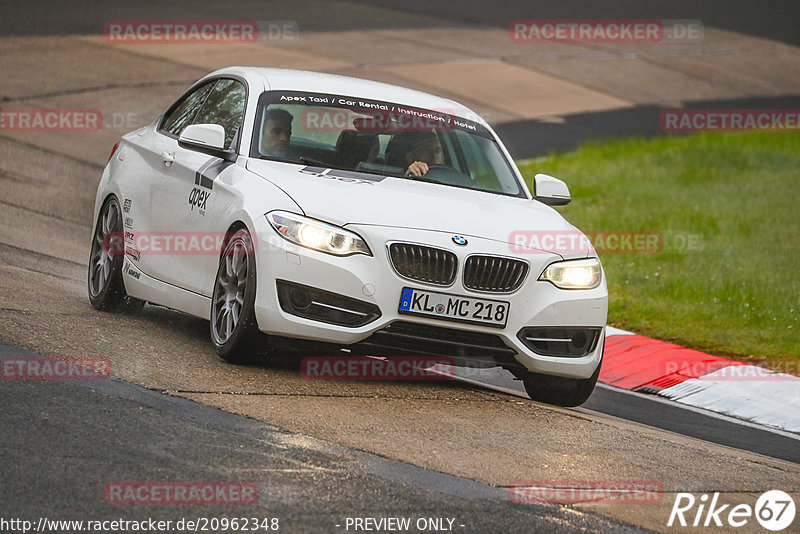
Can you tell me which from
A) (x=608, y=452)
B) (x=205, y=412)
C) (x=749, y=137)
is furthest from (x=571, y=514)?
(x=749, y=137)

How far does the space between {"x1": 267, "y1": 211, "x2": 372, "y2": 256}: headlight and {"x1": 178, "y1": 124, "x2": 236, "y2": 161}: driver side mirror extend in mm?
1076

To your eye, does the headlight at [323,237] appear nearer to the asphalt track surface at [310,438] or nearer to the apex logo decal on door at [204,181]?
the asphalt track surface at [310,438]

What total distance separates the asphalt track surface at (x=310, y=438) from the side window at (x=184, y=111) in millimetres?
1309

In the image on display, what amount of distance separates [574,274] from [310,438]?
85.7 inches

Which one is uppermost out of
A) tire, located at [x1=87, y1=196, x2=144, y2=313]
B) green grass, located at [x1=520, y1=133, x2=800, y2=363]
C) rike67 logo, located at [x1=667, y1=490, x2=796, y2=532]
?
tire, located at [x1=87, y1=196, x2=144, y2=313]

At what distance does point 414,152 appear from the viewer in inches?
340

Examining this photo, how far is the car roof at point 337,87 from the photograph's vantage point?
874 centimetres

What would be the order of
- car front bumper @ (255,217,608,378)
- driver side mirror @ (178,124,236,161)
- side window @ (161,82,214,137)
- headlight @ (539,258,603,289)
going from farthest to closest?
side window @ (161,82,214,137) < driver side mirror @ (178,124,236,161) < headlight @ (539,258,603,289) < car front bumper @ (255,217,608,378)

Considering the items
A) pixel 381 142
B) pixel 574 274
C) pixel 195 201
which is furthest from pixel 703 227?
pixel 195 201

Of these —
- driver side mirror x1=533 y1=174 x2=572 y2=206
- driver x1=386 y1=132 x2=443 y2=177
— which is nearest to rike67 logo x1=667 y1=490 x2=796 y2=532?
driver side mirror x1=533 y1=174 x2=572 y2=206

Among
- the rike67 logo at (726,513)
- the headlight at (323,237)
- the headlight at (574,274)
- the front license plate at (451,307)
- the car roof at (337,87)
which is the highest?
the car roof at (337,87)

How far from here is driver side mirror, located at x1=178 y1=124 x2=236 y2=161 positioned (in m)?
8.05

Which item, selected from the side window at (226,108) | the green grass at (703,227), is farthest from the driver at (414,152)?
the green grass at (703,227)

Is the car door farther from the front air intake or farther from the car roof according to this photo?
the front air intake
